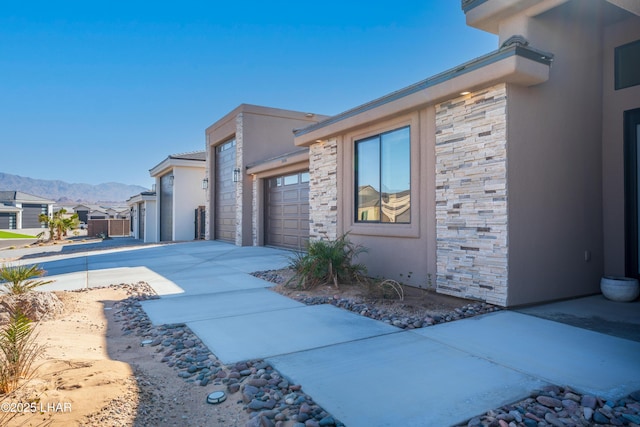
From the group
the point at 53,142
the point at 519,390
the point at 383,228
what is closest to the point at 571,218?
the point at 383,228

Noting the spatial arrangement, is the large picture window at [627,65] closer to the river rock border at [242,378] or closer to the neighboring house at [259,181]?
the river rock border at [242,378]

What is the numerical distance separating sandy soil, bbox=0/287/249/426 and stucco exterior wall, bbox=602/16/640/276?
6641 millimetres

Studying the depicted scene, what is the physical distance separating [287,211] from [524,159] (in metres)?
8.63

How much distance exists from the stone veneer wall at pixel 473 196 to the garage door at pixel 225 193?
37.7 ft

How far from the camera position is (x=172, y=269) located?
9414 mm

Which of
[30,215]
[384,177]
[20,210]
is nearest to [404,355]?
[384,177]

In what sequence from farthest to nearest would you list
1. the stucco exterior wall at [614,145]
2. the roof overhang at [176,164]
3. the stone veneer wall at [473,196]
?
the roof overhang at [176,164]
the stucco exterior wall at [614,145]
the stone veneer wall at [473,196]

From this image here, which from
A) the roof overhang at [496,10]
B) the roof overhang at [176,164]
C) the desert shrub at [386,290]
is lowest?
the desert shrub at [386,290]

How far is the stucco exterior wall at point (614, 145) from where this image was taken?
20.1ft

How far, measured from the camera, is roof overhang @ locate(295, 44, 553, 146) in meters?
4.93

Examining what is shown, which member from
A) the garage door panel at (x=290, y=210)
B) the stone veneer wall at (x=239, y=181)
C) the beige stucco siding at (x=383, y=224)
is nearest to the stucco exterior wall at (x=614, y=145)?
the beige stucco siding at (x=383, y=224)

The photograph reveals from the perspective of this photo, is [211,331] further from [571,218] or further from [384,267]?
[571,218]

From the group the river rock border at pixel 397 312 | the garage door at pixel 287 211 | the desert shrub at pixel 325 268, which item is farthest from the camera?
the garage door at pixel 287 211

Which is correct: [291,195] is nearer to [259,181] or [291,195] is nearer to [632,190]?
[259,181]
